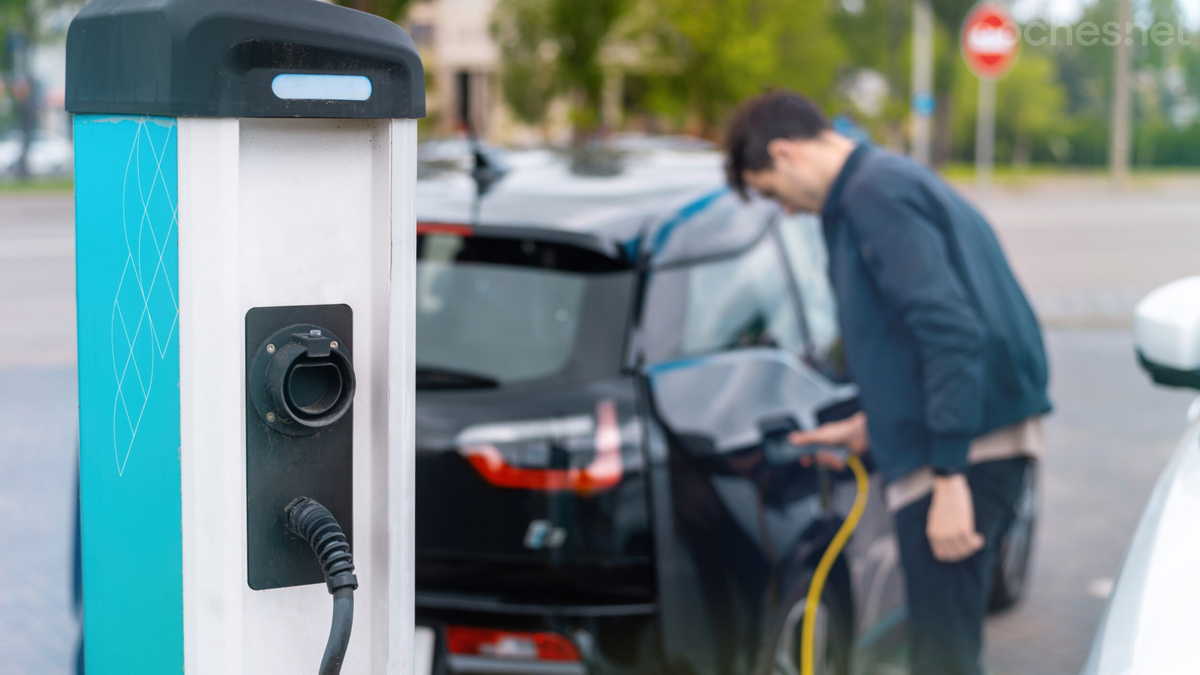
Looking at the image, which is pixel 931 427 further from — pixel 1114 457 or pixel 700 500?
pixel 1114 457

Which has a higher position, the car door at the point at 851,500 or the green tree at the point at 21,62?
the green tree at the point at 21,62

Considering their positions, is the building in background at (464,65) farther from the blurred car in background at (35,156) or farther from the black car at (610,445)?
the black car at (610,445)

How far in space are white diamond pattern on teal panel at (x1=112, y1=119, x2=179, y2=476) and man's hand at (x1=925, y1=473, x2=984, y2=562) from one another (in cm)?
196

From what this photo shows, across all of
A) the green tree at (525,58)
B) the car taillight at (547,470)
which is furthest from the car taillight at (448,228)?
the green tree at (525,58)

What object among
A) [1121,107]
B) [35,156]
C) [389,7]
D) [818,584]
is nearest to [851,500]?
[818,584]

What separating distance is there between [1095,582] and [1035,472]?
691mm

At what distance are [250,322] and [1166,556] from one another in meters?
1.39

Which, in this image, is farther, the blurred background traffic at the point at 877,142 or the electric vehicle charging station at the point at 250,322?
the blurred background traffic at the point at 877,142

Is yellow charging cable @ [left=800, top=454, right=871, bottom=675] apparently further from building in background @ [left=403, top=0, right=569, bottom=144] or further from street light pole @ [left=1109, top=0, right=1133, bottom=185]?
building in background @ [left=403, top=0, right=569, bottom=144]

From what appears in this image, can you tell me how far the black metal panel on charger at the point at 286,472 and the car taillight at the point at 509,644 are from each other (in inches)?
51.7

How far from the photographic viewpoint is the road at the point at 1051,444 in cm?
446

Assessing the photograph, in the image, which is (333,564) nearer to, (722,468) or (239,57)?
(239,57)

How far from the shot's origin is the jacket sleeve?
2836 millimetres

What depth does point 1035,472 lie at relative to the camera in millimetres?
4672
